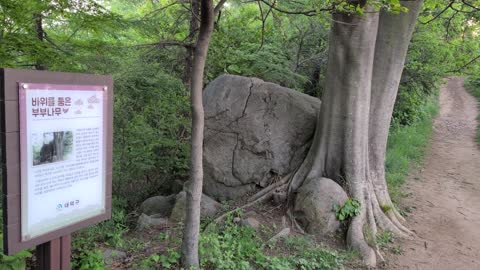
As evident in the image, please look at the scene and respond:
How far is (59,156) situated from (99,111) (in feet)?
1.50

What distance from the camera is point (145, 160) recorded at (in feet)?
22.2

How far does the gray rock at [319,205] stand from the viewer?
5273 millimetres

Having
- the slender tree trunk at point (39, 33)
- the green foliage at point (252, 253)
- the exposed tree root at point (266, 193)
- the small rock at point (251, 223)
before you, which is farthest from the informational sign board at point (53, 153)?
the exposed tree root at point (266, 193)

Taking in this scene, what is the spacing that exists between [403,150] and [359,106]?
213 inches

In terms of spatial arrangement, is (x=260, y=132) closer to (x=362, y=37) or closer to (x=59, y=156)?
(x=362, y=37)

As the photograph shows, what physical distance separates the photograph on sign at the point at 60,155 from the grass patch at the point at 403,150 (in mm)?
5522

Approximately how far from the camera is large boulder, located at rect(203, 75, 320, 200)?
6348 mm

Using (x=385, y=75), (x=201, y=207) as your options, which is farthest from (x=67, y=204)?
(x=385, y=75)

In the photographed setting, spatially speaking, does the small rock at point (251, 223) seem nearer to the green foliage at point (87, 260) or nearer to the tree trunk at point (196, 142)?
the tree trunk at point (196, 142)

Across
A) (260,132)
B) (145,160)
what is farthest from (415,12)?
(145,160)

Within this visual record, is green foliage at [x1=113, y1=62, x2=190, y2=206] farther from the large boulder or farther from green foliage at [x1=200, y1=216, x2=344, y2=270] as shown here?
green foliage at [x1=200, y1=216, x2=344, y2=270]

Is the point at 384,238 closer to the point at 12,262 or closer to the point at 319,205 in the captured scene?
the point at 319,205

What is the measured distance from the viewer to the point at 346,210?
5363 millimetres

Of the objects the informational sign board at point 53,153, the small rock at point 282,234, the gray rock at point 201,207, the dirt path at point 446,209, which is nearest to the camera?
the informational sign board at point 53,153
